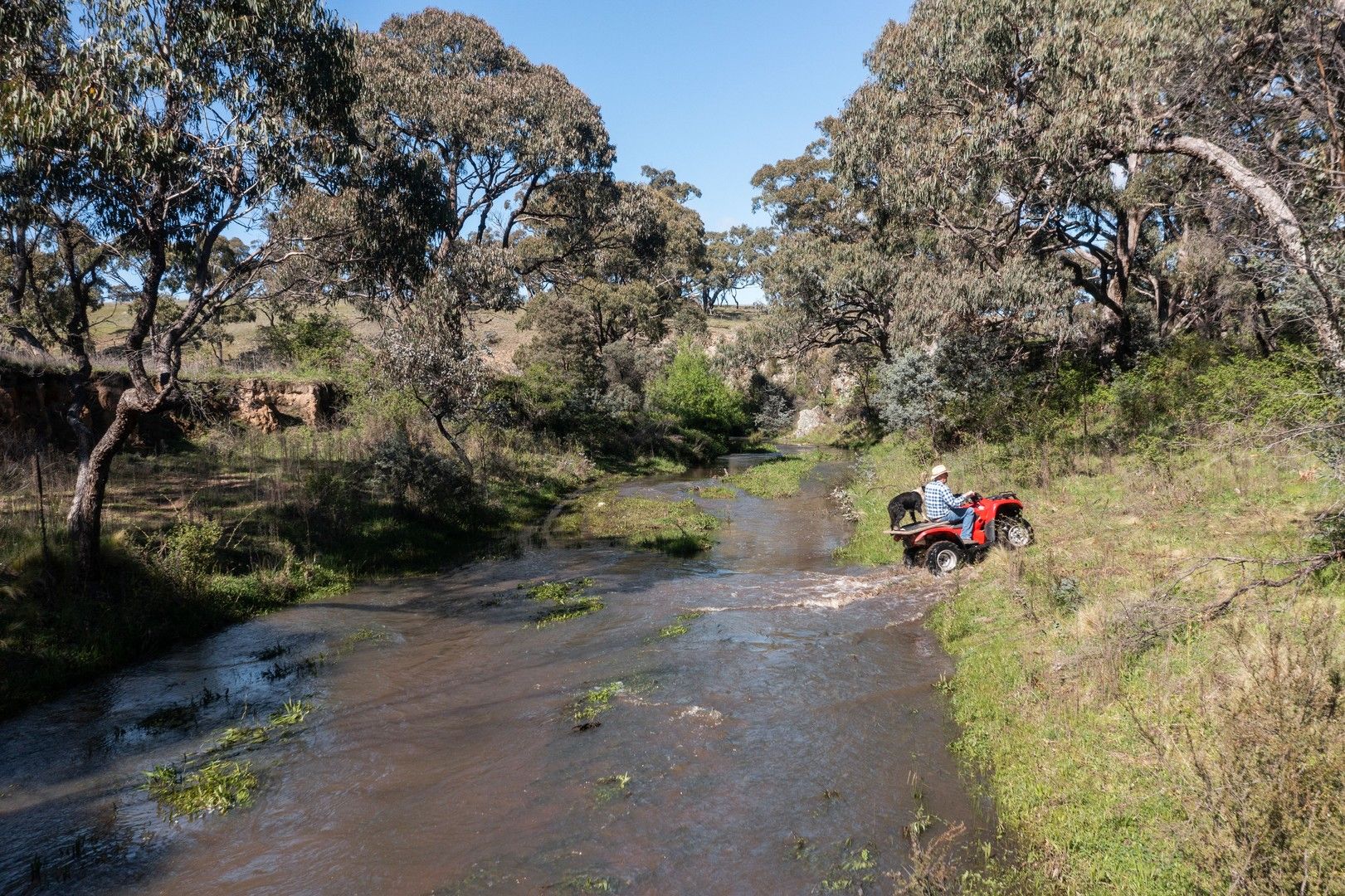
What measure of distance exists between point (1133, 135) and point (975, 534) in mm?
6600

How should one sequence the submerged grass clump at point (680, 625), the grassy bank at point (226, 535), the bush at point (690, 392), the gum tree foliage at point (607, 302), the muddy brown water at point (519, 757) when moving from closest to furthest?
the muddy brown water at point (519, 757), the grassy bank at point (226, 535), the submerged grass clump at point (680, 625), the gum tree foliage at point (607, 302), the bush at point (690, 392)

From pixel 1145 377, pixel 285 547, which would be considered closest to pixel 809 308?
pixel 1145 377

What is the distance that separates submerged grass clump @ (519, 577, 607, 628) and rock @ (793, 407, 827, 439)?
3572cm

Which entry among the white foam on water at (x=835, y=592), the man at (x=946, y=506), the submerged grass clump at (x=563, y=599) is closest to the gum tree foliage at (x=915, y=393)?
the man at (x=946, y=506)

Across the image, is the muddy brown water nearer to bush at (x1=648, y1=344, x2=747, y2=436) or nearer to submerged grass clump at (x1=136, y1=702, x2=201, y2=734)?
submerged grass clump at (x1=136, y1=702, x2=201, y2=734)

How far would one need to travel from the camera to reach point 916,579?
11484 millimetres

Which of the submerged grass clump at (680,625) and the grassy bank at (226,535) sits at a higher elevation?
the grassy bank at (226,535)

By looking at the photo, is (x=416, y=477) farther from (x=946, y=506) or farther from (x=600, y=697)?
(x=946, y=506)

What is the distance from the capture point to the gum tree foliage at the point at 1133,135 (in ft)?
30.9

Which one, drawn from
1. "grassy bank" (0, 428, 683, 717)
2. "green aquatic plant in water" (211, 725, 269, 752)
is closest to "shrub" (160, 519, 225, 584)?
"grassy bank" (0, 428, 683, 717)

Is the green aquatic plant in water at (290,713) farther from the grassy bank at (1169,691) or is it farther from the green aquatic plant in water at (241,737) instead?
the grassy bank at (1169,691)

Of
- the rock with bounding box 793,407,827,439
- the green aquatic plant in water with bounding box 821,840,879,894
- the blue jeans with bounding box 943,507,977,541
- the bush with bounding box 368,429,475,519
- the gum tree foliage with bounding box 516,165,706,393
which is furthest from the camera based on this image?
the rock with bounding box 793,407,827,439

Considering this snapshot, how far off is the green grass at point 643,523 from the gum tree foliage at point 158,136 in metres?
8.93

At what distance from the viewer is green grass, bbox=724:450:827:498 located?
79.7ft
